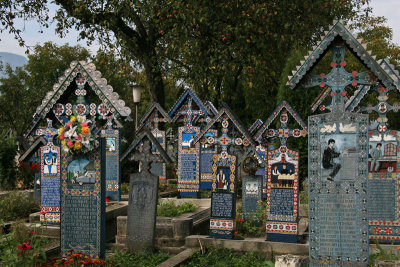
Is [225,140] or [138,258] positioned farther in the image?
[225,140]

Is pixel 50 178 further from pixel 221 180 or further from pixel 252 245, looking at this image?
pixel 252 245

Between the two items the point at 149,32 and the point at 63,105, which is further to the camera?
the point at 149,32

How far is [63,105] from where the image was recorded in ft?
32.0

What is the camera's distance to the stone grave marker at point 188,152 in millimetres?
15109

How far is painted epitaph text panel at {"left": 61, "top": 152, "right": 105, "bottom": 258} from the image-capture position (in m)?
8.34

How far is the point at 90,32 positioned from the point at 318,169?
39.7 feet

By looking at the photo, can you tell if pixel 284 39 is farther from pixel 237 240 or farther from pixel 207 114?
pixel 237 240

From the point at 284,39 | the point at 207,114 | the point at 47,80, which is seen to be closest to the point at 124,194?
the point at 207,114

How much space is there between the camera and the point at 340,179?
7270 millimetres

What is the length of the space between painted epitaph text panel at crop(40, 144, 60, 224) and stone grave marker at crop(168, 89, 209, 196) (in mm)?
4750

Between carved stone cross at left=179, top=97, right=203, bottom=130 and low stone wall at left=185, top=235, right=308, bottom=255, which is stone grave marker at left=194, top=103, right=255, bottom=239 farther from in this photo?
carved stone cross at left=179, top=97, right=203, bottom=130

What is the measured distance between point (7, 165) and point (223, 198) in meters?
9.94

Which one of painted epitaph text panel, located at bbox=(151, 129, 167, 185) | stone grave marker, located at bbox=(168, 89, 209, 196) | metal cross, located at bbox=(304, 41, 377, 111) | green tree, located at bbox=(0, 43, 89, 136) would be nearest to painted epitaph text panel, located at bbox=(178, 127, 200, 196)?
stone grave marker, located at bbox=(168, 89, 209, 196)

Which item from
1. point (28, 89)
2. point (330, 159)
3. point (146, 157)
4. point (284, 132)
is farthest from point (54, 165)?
point (28, 89)
